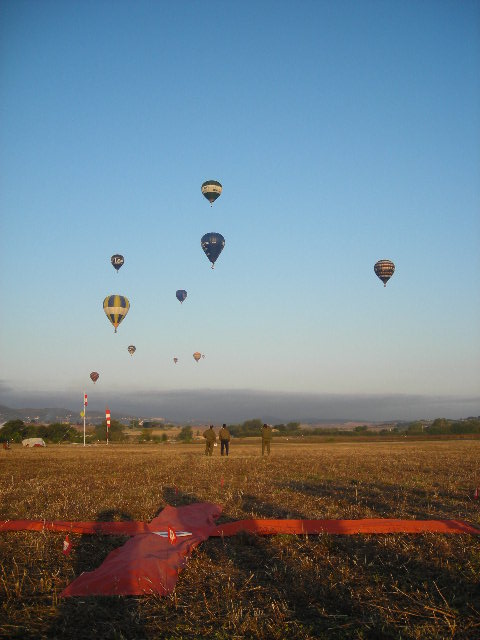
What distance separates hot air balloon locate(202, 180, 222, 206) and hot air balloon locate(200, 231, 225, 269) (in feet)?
10.3

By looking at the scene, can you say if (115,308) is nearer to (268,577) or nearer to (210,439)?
(210,439)

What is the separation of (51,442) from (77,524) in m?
55.4

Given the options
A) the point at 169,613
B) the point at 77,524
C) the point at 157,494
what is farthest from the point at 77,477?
the point at 169,613

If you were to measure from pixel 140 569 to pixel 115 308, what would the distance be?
4886cm

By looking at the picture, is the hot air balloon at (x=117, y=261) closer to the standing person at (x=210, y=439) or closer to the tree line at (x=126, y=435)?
the tree line at (x=126, y=435)

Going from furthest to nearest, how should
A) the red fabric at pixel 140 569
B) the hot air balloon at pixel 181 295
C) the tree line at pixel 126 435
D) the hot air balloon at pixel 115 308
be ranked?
the hot air balloon at pixel 181 295 → the tree line at pixel 126 435 → the hot air balloon at pixel 115 308 → the red fabric at pixel 140 569

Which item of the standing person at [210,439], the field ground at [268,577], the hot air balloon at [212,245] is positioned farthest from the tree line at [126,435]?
the field ground at [268,577]

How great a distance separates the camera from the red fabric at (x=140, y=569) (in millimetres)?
Result: 5883

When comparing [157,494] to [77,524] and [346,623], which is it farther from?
[346,623]

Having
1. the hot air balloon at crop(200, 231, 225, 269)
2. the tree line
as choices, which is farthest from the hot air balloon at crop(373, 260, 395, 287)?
the tree line

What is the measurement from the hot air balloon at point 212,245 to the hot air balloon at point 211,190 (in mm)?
3144

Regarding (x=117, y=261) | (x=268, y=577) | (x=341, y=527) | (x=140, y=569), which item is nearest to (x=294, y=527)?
(x=341, y=527)

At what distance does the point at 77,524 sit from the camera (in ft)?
30.5

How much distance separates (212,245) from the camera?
53.8 meters
